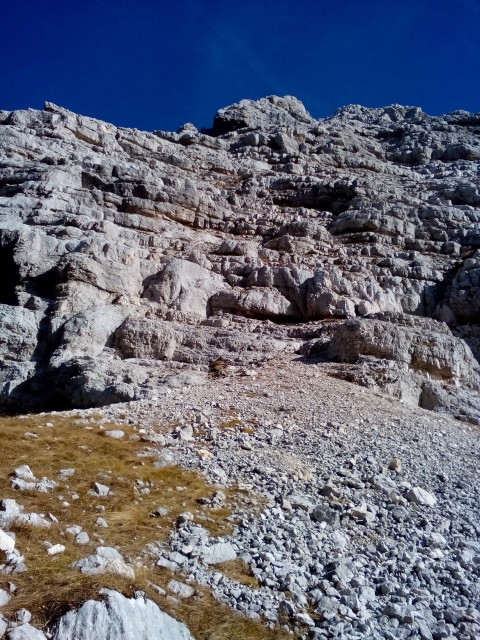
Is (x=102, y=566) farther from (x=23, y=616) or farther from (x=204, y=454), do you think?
(x=204, y=454)

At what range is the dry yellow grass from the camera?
16.8ft

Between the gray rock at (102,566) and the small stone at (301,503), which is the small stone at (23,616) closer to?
the gray rock at (102,566)

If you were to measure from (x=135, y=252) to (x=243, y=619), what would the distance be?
24699mm

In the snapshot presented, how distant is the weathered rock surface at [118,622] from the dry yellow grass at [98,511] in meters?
0.17

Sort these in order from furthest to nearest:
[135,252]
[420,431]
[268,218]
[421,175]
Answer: [421,175] → [268,218] → [135,252] → [420,431]

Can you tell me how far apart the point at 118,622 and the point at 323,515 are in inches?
183

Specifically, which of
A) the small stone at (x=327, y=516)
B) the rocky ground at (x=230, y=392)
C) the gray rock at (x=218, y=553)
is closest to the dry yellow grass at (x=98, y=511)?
the rocky ground at (x=230, y=392)

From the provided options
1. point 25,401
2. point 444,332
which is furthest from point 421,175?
point 25,401

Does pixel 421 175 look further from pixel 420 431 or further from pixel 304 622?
pixel 304 622

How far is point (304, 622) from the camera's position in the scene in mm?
5711

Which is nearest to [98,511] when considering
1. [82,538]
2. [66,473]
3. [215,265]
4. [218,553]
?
[82,538]

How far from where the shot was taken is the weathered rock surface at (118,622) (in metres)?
4.46

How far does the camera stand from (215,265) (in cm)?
3142

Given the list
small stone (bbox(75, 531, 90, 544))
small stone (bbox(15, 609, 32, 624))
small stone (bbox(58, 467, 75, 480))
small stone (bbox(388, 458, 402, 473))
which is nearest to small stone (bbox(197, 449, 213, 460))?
small stone (bbox(58, 467, 75, 480))
